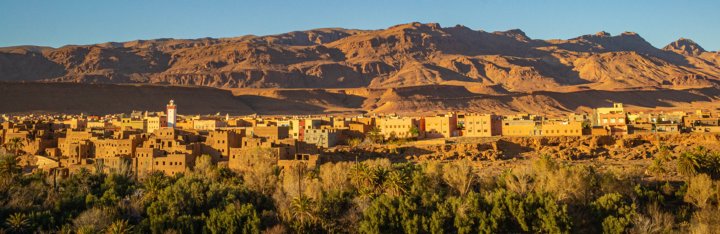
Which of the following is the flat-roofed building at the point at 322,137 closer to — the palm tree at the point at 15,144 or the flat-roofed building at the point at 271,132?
the flat-roofed building at the point at 271,132

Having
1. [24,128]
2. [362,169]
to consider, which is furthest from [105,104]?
[362,169]

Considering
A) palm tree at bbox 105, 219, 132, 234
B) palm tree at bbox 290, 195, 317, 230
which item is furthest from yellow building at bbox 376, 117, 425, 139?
palm tree at bbox 105, 219, 132, 234

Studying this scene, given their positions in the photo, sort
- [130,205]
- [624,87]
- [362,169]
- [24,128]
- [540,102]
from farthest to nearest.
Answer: [624,87] < [540,102] < [24,128] < [362,169] < [130,205]

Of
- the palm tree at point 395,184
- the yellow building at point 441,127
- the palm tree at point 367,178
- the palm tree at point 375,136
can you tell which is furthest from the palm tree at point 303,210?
the yellow building at point 441,127

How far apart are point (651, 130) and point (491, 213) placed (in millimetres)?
27661

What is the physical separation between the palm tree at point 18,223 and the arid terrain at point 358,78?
68513 mm

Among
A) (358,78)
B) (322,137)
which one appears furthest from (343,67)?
(322,137)

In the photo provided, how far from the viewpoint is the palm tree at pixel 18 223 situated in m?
22.2

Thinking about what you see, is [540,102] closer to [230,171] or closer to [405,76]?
[405,76]

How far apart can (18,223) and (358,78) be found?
137 m

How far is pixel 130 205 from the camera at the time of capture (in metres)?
A: 24.9

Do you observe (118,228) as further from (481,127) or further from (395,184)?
(481,127)

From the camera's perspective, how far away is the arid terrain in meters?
104

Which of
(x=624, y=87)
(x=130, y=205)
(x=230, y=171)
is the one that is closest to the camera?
(x=130, y=205)
